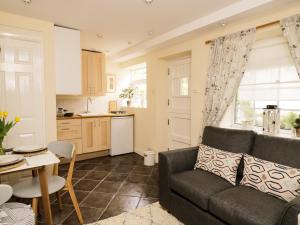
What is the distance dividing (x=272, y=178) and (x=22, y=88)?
3.21 m

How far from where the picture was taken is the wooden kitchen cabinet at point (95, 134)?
4105mm

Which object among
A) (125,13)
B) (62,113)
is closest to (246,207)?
(125,13)

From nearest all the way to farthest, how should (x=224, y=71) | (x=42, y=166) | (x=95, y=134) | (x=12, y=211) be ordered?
(x=12, y=211)
(x=42, y=166)
(x=224, y=71)
(x=95, y=134)

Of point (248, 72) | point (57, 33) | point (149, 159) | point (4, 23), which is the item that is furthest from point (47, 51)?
point (248, 72)

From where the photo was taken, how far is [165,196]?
222 centimetres

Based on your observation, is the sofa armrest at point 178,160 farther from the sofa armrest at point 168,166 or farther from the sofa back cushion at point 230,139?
the sofa back cushion at point 230,139

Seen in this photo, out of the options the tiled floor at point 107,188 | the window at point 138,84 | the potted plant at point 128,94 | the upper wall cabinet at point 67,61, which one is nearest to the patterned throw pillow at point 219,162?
the tiled floor at point 107,188

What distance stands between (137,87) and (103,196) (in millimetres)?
3014

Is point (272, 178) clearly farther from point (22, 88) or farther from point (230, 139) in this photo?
point (22, 88)

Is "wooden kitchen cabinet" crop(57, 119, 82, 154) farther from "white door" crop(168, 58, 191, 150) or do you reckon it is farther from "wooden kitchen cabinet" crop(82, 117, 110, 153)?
"white door" crop(168, 58, 191, 150)

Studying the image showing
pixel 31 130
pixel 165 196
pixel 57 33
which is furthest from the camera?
pixel 57 33

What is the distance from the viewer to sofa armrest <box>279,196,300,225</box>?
46.2 inches

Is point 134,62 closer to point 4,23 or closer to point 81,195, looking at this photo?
point 4,23

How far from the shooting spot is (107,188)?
112 inches
